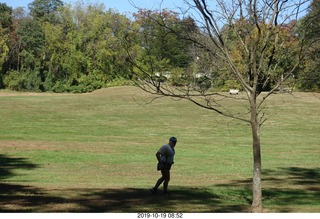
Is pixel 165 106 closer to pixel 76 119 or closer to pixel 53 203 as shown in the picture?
pixel 76 119

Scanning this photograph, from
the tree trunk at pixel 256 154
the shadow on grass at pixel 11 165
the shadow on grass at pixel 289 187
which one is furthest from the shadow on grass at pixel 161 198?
the shadow on grass at pixel 11 165

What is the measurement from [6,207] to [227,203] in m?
5.36

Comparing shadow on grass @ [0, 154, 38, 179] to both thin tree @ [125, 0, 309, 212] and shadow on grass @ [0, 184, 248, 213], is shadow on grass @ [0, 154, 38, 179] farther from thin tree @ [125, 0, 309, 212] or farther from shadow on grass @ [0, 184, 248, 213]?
thin tree @ [125, 0, 309, 212]

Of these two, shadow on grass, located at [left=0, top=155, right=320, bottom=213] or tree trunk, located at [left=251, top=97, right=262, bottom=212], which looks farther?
shadow on grass, located at [left=0, top=155, right=320, bottom=213]

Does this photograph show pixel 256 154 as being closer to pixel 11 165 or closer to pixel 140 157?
pixel 11 165

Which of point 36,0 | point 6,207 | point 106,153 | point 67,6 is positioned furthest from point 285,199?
point 36,0

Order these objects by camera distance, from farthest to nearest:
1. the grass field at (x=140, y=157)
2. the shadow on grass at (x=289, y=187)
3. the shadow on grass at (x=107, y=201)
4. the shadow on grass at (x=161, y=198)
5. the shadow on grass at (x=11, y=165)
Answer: the shadow on grass at (x=11, y=165) < the shadow on grass at (x=289, y=187) < the grass field at (x=140, y=157) < the shadow on grass at (x=161, y=198) < the shadow on grass at (x=107, y=201)

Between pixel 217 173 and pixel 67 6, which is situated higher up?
pixel 67 6

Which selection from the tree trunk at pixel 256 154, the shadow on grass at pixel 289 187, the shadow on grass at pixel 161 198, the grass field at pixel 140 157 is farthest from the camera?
the shadow on grass at pixel 289 187

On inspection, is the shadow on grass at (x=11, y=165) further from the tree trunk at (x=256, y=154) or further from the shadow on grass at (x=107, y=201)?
the tree trunk at (x=256, y=154)

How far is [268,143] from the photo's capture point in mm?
33938

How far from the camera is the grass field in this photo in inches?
529

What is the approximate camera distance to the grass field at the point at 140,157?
44.1 feet

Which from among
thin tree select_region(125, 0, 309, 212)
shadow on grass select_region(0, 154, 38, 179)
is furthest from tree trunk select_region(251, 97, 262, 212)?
shadow on grass select_region(0, 154, 38, 179)
